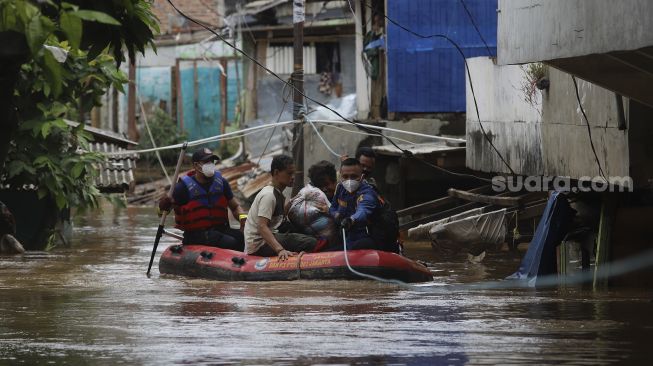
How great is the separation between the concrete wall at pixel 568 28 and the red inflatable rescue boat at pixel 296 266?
7.95 ft

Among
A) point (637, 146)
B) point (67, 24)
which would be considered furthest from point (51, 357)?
point (637, 146)

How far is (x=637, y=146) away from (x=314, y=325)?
393cm

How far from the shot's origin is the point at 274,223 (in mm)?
14109

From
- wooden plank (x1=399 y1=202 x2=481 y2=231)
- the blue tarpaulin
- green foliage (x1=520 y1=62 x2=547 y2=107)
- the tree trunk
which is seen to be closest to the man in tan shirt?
wooden plank (x1=399 y1=202 x2=481 y2=231)

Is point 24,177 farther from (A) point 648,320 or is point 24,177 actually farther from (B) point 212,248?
(A) point 648,320

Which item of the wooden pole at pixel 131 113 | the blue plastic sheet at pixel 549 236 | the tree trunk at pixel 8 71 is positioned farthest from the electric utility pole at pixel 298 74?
the wooden pole at pixel 131 113

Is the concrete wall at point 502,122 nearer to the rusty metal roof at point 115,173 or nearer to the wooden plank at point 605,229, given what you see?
the wooden plank at point 605,229

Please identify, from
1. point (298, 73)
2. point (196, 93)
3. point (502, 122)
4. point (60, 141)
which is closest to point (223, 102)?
point (196, 93)

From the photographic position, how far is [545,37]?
1138cm

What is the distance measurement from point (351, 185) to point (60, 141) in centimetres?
639

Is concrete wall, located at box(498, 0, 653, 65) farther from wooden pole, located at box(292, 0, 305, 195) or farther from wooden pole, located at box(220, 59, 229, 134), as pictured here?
wooden pole, located at box(220, 59, 229, 134)

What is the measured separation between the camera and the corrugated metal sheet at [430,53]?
22.3m

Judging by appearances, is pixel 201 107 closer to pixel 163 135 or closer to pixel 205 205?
pixel 163 135

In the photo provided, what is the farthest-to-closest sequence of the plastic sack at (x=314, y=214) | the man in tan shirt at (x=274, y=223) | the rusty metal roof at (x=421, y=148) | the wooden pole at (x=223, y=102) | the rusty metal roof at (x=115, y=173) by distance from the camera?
the wooden pole at (x=223, y=102), the rusty metal roof at (x=115, y=173), the rusty metal roof at (x=421, y=148), the plastic sack at (x=314, y=214), the man in tan shirt at (x=274, y=223)
